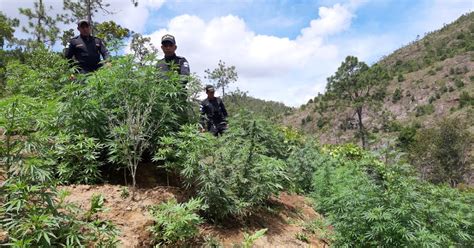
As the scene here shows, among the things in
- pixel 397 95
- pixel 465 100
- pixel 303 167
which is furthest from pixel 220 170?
pixel 397 95

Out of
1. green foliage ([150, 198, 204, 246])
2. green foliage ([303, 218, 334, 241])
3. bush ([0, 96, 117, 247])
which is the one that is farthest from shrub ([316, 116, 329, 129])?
bush ([0, 96, 117, 247])

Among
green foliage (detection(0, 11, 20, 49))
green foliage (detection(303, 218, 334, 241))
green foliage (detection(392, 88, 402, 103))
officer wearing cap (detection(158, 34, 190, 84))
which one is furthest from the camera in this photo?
green foliage (detection(392, 88, 402, 103))

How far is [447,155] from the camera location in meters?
32.2

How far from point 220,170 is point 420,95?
197 ft

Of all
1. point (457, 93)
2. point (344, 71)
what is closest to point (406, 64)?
point (457, 93)

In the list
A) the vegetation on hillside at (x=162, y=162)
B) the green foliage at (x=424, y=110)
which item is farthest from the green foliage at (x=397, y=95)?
the vegetation on hillside at (x=162, y=162)

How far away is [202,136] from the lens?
4.20 m

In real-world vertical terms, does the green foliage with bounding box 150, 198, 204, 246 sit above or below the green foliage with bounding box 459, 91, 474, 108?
below

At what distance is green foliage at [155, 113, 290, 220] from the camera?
3932mm

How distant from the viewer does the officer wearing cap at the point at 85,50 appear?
540 cm

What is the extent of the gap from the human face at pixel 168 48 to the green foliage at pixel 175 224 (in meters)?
2.64

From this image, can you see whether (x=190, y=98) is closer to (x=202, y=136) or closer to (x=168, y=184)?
(x=202, y=136)

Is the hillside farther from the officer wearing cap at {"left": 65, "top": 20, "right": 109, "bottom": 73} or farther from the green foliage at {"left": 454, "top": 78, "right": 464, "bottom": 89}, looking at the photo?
the officer wearing cap at {"left": 65, "top": 20, "right": 109, "bottom": 73}

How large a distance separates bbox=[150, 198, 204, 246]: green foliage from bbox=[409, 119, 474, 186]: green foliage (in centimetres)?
3264
